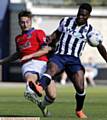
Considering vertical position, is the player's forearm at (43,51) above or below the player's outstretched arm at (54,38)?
below

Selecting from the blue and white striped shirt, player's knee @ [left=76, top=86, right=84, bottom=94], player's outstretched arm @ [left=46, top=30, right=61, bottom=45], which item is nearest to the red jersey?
player's outstretched arm @ [left=46, top=30, right=61, bottom=45]

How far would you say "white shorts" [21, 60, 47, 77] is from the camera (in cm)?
1386

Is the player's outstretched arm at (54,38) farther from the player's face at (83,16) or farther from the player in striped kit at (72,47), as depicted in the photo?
the player's face at (83,16)

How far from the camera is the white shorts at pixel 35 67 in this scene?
13.9 m

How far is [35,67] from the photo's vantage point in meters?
13.9

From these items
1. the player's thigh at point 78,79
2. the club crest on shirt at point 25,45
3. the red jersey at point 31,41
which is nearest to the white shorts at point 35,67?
the red jersey at point 31,41

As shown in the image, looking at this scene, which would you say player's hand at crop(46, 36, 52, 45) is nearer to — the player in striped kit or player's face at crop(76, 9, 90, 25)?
the player in striped kit

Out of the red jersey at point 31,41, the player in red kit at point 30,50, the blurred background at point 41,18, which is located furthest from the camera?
the blurred background at point 41,18

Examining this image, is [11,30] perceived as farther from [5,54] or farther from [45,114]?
[45,114]

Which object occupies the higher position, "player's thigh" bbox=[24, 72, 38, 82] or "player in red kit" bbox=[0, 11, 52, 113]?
Answer: "player in red kit" bbox=[0, 11, 52, 113]

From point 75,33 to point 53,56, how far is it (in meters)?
0.58

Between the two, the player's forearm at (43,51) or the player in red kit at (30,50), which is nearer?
the player's forearm at (43,51)

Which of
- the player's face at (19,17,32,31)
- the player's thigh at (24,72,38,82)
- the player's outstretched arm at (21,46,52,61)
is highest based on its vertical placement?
the player's face at (19,17,32,31)

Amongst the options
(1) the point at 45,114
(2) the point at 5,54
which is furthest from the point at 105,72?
(1) the point at 45,114
